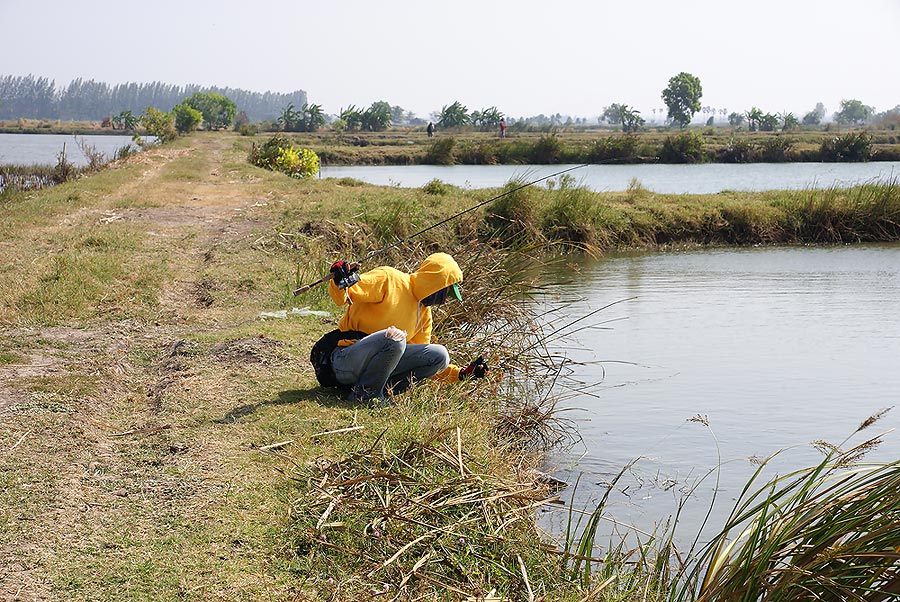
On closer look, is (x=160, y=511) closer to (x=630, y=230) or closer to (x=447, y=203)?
(x=447, y=203)

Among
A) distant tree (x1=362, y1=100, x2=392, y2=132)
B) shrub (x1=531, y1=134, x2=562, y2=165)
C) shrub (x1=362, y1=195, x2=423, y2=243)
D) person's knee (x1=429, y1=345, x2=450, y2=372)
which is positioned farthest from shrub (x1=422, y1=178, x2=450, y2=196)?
distant tree (x1=362, y1=100, x2=392, y2=132)

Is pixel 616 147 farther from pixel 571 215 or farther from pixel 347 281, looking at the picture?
pixel 347 281

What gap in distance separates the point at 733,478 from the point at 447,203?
1092 centimetres

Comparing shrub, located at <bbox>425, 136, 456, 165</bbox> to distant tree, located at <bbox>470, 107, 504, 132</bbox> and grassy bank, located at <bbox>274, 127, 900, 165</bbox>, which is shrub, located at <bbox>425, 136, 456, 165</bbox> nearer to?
grassy bank, located at <bbox>274, 127, 900, 165</bbox>

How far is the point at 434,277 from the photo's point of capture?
18.5 ft

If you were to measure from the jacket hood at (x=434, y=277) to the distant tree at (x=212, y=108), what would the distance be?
73526mm

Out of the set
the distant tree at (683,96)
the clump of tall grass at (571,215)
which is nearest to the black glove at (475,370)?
the clump of tall grass at (571,215)

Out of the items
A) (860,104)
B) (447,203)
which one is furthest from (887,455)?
(860,104)

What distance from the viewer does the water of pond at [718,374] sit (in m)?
6.58

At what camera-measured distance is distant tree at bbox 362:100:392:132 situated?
253 ft

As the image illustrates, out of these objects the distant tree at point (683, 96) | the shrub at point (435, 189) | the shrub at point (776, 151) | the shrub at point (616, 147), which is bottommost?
the shrub at point (435, 189)

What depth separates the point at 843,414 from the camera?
7953 mm

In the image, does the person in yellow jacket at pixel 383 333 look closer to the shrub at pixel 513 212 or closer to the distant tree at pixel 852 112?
the shrub at pixel 513 212

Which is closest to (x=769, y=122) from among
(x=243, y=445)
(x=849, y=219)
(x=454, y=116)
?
(x=454, y=116)
